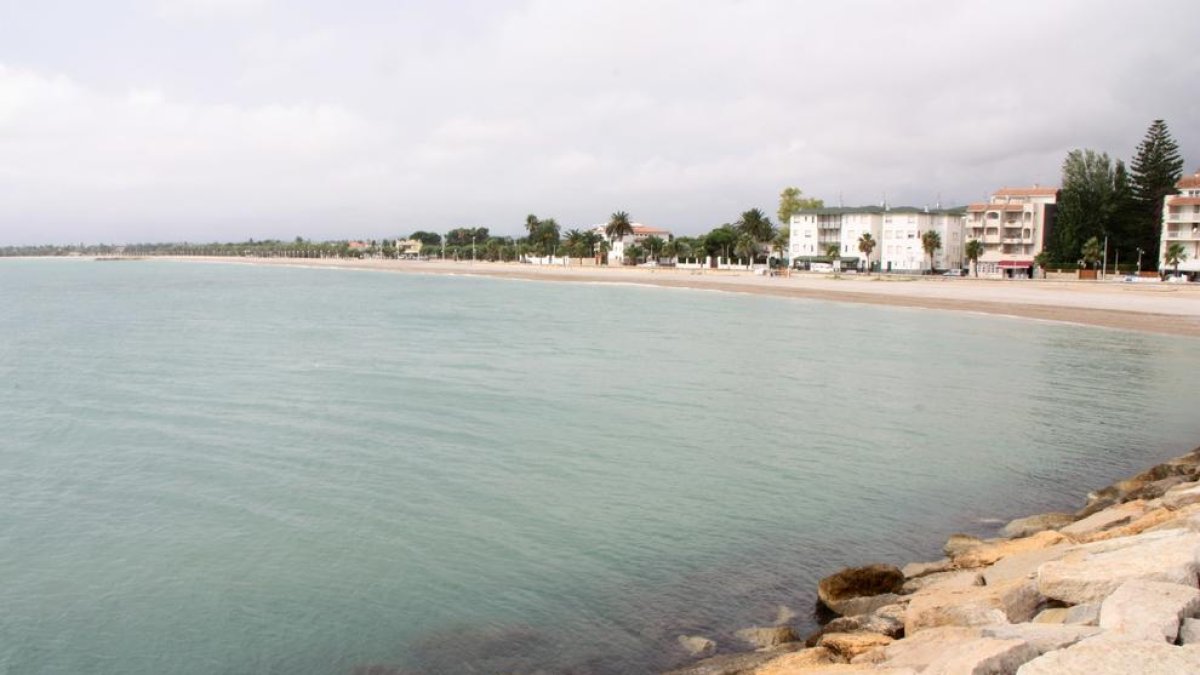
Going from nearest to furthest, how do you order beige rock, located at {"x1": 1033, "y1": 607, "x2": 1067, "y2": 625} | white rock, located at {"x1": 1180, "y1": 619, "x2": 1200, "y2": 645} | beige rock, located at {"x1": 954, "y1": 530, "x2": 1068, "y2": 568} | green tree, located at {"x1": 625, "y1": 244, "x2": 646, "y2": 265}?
white rock, located at {"x1": 1180, "y1": 619, "x2": 1200, "y2": 645} < beige rock, located at {"x1": 1033, "y1": 607, "x2": 1067, "y2": 625} < beige rock, located at {"x1": 954, "y1": 530, "x2": 1068, "y2": 568} < green tree, located at {"x1": 625, "y1": 244, "x2": 646, "y2": 265}

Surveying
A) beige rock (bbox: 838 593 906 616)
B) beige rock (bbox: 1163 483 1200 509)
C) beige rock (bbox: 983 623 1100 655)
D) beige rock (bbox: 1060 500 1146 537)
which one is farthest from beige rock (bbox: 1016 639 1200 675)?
beige rock (bbox: 1163 483 1200 509)

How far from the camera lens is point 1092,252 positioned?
90.4m

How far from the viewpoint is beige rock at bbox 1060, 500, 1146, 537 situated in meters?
11.1

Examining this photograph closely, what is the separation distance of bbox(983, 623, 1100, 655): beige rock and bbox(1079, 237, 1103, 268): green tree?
97.3 metres

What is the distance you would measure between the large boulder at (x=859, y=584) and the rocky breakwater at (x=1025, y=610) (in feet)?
0.04

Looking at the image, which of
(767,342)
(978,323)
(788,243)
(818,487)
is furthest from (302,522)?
(788,243)

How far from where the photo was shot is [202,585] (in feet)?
36.7

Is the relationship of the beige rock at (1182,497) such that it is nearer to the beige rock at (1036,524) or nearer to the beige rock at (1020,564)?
the beige rock at (1036,524)

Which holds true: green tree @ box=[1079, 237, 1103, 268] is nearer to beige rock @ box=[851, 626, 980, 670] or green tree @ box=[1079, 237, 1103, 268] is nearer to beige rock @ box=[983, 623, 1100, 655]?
beige rock @ box=[851, 626, 980, 670]

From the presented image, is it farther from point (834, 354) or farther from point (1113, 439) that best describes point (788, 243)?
point (1113, 439)

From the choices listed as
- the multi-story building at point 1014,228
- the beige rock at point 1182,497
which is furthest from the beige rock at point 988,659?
the multi-story building at point 1014,228

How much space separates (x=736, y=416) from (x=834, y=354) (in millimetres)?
14984

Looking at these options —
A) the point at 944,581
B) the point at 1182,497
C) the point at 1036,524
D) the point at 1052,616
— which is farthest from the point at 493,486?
the point at 1182,497

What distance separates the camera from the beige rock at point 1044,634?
19.5ft
